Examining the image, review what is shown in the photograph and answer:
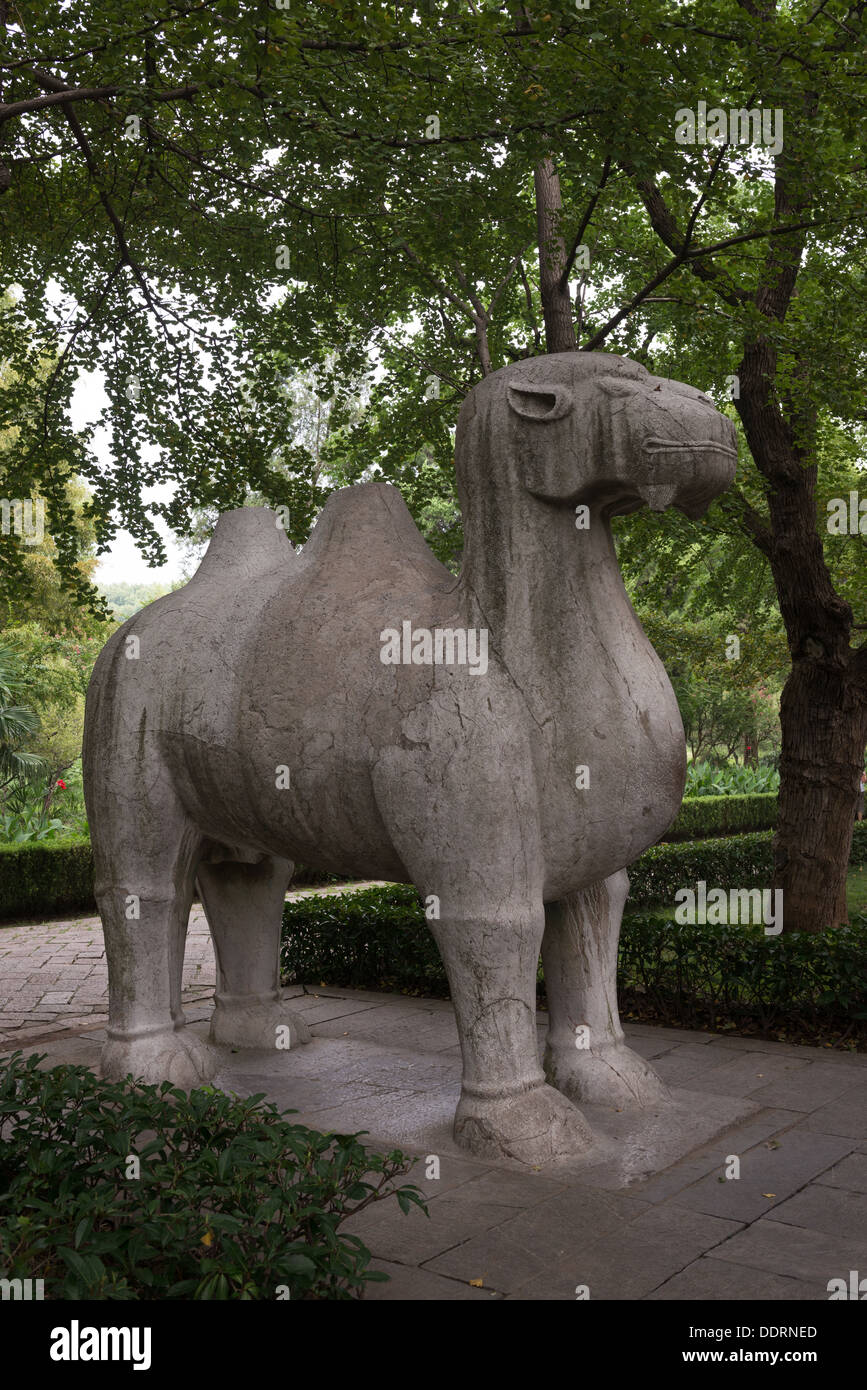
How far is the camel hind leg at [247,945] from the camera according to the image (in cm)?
547

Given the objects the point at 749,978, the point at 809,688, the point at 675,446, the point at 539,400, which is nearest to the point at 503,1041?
the point at 675,446

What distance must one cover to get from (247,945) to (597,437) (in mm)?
3045

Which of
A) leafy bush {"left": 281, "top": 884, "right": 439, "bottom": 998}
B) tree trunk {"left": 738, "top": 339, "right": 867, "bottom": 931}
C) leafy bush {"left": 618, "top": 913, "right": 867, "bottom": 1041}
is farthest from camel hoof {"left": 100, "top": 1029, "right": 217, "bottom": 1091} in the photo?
tree trunk {"left": 738, "top": 339, "right": 867, "bottom": 931}

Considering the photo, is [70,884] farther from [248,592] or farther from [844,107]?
[844,107]

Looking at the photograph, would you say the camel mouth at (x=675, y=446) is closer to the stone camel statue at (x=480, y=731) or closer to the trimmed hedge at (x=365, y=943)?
the stone camel statue at (x=480, y=731)

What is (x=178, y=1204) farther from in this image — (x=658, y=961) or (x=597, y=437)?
(x=658, y=961)

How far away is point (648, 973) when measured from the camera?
647 cm

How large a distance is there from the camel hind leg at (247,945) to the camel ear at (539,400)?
2551 mm

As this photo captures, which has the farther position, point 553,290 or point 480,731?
point 553,290

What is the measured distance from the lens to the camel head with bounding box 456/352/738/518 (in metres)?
3.78

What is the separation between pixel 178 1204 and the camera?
2795 millimetres

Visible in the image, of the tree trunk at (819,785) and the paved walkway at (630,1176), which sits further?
the tree trunk at (819,785)

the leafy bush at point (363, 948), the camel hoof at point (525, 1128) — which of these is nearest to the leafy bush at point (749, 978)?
the leafy bush at point (363, 948)

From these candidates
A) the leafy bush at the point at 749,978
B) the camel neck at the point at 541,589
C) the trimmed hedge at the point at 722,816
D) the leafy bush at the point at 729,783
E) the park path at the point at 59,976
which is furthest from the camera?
the leafy bush at the point at 729,783
